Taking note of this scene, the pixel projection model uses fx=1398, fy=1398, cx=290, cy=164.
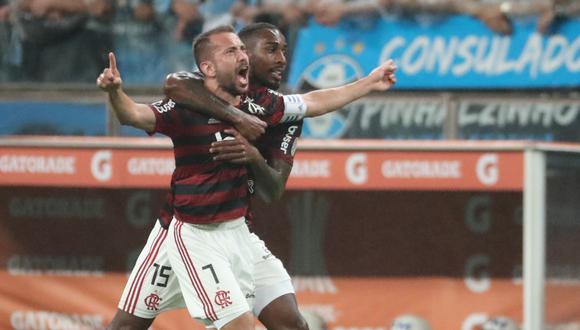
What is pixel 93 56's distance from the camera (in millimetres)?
10984

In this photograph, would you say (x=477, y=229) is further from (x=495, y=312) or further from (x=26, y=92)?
(x=26, y=92)

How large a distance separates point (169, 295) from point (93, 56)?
182 inches

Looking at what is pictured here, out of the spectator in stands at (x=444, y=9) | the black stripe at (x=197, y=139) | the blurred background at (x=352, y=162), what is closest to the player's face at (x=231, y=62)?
the black stripe at (x=197, y=139)

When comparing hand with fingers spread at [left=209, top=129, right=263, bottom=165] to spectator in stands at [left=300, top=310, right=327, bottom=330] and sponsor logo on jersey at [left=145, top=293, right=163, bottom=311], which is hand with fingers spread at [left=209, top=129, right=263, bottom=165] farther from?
spectator in stands at [left=300, top=310, right=327, bottom=330]

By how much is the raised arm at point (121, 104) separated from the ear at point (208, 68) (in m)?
0.35

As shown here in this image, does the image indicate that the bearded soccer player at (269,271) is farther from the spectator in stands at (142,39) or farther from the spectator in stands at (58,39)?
the spectator in stands at (58,39)

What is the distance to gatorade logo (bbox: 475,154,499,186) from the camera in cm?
802

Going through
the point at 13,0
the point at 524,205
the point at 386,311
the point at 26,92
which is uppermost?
the point at 13,0

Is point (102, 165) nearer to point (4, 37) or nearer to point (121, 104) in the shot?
point (121, 104)

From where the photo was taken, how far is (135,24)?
10.9 m

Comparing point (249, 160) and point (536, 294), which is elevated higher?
Result: point (249, 160)

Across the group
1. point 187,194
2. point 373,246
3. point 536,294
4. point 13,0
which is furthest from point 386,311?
point 13,0

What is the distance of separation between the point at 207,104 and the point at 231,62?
0.74ft

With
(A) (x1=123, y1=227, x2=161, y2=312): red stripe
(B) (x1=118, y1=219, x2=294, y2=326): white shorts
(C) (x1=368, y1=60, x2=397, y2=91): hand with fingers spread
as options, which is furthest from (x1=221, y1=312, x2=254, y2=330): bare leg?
(C) (x1=368, y1=60, x2=397, y2=91): hand with fingers spread
